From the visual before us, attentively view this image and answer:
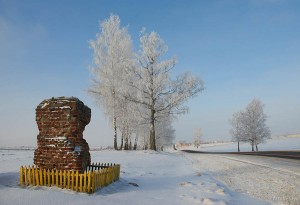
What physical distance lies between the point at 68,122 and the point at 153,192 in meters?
3.73

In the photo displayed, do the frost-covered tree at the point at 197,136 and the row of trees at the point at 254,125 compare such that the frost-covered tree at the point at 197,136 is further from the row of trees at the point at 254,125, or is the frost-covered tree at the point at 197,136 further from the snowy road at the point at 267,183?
the snowy road at the point at 267,183

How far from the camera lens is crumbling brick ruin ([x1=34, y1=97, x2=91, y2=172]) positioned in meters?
Result: 9.94

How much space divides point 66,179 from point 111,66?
855 inches

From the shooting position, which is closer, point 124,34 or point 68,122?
point 68,122

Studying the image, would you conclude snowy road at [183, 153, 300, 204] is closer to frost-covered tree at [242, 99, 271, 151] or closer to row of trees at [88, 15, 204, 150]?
row of trees at [88, 15, 204, 150]

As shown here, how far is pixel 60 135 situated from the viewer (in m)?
10.1

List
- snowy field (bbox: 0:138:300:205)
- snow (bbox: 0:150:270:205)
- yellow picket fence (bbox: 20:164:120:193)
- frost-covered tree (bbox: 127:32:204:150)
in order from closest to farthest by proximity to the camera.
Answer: snow (bbox: 0:150:270:205) < snowy field (bbox: 0:138:300:205) < yellow picket fence (bbox: 20:164:120:193) < frost-covered tree (bbox: 127:32:204:150)

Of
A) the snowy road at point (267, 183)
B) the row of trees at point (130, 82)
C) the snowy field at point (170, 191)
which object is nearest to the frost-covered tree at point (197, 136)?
the row of trees at point (130, 82)

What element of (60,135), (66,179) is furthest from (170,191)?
(60,135)

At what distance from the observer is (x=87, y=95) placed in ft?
105

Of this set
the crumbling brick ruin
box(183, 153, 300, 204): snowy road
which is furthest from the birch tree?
the crumbling brick ruin

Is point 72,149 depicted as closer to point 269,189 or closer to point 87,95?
point 269,189

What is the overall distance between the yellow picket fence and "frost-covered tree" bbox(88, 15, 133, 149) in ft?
64.5

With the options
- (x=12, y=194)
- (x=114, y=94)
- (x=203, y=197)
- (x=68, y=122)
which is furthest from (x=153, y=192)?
(x=114, y=94)
